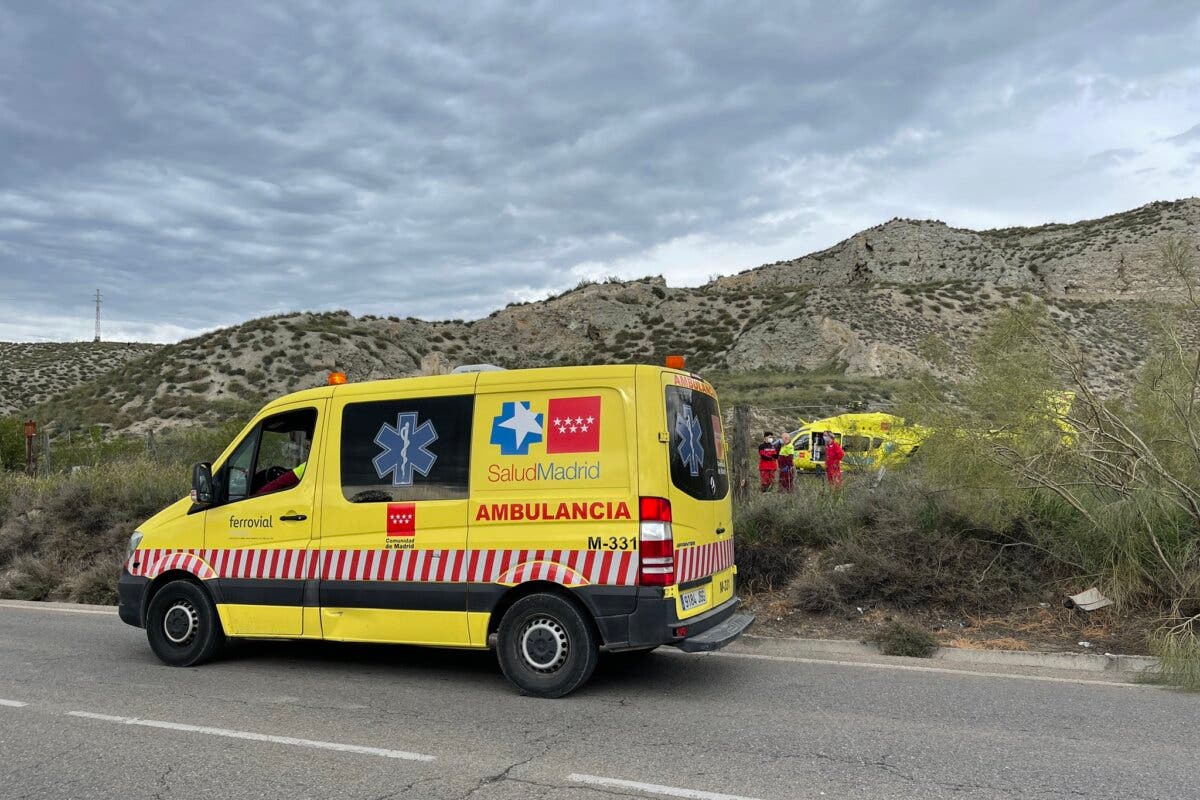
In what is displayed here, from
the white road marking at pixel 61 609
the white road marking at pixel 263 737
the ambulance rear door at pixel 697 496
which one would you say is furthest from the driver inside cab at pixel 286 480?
the white road marking at pixel 61 609

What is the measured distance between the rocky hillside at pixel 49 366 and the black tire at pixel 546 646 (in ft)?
179

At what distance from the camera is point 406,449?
21.6 feet

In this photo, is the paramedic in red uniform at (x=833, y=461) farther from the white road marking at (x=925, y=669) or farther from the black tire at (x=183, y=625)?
the black tire at (x=183, y=625)

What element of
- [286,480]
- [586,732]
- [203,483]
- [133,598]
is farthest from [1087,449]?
[133,598]

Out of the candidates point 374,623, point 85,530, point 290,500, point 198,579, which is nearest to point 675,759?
point 374,623

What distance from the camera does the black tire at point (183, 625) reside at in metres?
7.27

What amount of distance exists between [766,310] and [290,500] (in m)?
49.5

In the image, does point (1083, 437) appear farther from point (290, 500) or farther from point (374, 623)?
point (290, 500)

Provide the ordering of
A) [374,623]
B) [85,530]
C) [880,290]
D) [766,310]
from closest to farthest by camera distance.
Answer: [374,623]
[85,530]
[880,290]
[766,310]

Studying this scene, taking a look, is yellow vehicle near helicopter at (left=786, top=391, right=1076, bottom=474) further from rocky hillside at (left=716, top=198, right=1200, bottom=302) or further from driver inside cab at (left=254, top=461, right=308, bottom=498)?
rocky hillside at (left=716, top=198, right=1200, bottom=302)

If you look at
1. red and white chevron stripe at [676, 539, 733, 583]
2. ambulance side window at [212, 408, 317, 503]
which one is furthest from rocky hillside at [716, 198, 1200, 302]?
ambulance side window at [212, 408, 317, 503]

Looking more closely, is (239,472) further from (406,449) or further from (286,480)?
(406,449)

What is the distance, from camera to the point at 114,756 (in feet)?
16.2

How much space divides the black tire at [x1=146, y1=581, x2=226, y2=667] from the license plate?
4.05m
